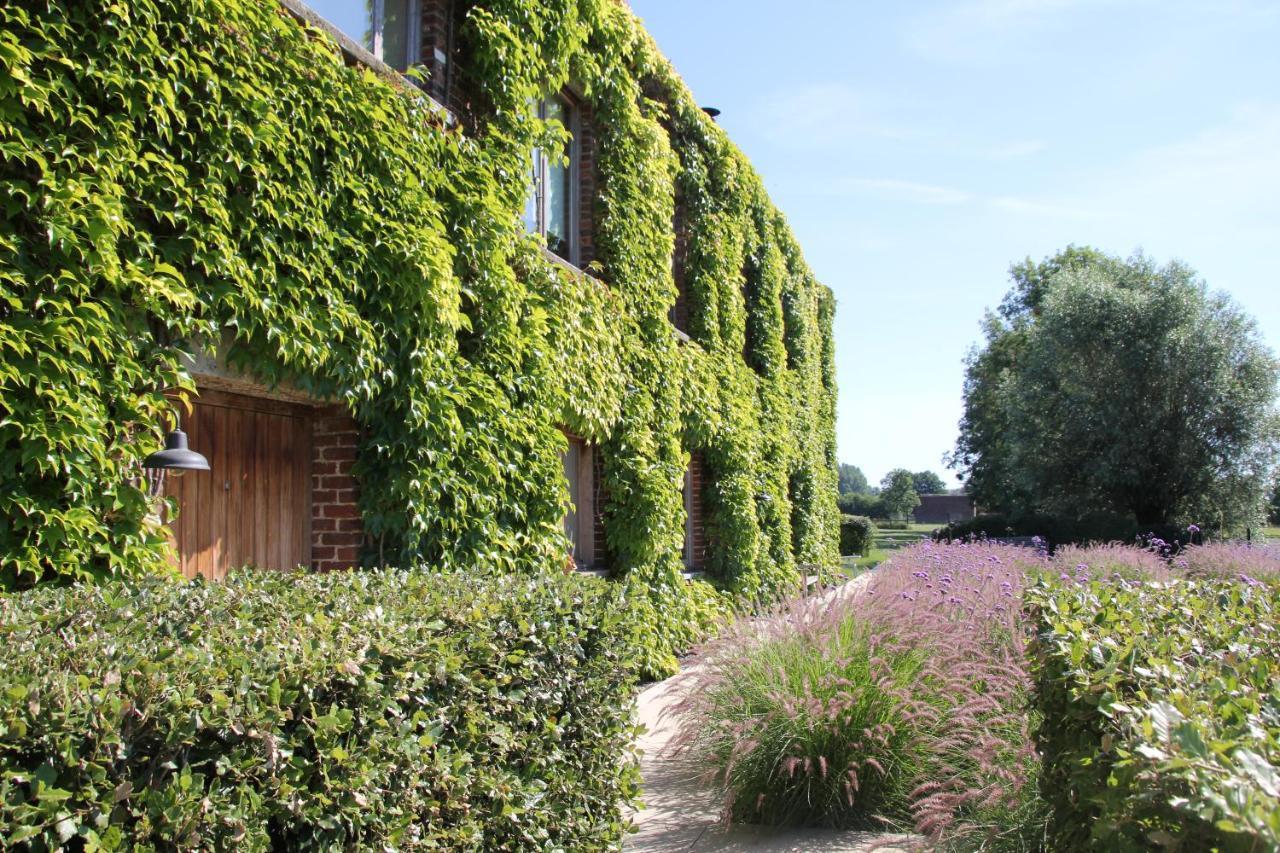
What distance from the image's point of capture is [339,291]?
546cm

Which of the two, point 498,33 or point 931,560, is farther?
point 931,560

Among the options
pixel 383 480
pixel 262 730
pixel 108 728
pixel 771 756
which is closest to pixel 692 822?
pixel 771 756

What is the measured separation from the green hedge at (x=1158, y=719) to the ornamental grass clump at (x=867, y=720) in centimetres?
55

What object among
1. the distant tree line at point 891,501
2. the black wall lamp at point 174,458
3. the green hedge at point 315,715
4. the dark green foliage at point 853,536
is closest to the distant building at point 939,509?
the distant tree line at point 891,501

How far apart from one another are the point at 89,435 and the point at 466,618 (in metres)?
1.90

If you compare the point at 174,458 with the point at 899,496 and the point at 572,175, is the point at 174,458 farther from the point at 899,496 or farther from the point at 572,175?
the point at 899,496

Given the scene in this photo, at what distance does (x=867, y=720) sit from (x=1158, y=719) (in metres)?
2.96

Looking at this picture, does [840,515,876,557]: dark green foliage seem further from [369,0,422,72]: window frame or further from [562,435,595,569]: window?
[369,0,422,72]: window frame

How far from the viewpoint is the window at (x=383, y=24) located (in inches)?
247

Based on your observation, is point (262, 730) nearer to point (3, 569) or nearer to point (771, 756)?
point (3, 569)

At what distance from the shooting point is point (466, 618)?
11.7 ft

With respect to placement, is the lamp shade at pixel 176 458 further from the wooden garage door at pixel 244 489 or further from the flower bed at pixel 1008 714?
the flower bed at pixel 1008 714

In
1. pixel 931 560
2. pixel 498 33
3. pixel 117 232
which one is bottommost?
pixel 931 560

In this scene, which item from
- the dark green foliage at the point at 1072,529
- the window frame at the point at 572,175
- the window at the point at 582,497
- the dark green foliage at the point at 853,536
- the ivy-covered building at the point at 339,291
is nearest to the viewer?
the ivy-covered building at the point at 339,291
